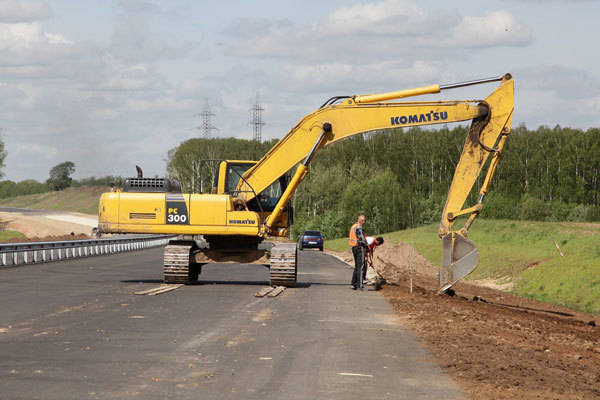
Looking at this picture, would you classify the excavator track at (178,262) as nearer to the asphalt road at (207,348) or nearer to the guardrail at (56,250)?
the asphalt road at (207,348)

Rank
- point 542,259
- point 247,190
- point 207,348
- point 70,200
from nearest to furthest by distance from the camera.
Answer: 1. point 207,348
2. point 247,190
3. point 542,259
4. point 70,200

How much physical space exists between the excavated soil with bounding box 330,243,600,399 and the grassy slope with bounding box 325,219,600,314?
5039 millimetres

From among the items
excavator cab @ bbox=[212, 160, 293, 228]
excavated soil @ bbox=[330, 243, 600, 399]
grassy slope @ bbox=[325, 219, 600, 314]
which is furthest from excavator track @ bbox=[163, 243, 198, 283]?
grassy slope @ bbox=[325, 219, 600, 314]

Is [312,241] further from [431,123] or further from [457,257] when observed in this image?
[457,257]

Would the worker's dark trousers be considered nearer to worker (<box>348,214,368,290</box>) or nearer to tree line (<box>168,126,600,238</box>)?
worker (<box>348,214,368,290</box>)

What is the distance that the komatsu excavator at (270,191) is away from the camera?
23375mm

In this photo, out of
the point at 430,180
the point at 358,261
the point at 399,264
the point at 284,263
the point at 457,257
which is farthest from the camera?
the point at 430,180

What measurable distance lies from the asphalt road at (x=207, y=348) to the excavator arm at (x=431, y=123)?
2.52m

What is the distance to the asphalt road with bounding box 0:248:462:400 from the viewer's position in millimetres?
9461

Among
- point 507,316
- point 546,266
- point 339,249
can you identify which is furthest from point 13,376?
point 339,249

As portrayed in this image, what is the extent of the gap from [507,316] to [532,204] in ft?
254

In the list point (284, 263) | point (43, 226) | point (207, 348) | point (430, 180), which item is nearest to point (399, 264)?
point (284, 263)

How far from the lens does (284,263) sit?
972 inches

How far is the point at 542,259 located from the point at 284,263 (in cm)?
1792
